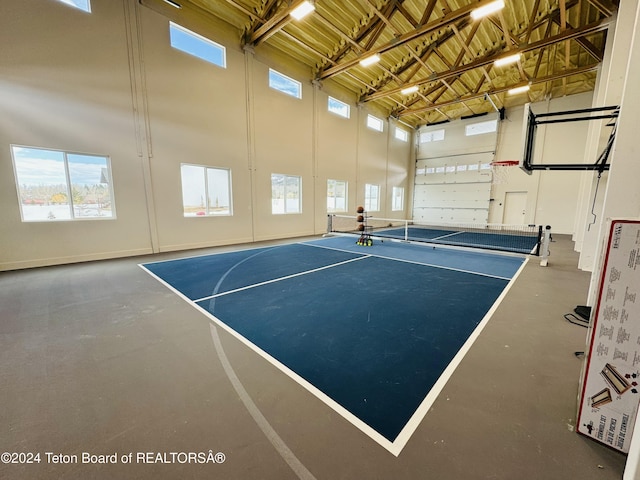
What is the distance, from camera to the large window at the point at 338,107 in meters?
11.9

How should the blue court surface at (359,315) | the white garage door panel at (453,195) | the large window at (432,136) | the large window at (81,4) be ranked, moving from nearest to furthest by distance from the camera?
1. the blue court surface at (359,315)
2. the large window at (81,4)
3. the white garage door panel at (453,195)
4. the large window at (432,136)

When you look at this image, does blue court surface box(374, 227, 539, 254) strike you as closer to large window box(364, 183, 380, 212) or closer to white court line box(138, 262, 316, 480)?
large window box(364, 183, 380, 212)

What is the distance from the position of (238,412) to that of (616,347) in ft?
7.86

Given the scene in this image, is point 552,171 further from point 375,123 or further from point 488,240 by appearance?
point 375,123

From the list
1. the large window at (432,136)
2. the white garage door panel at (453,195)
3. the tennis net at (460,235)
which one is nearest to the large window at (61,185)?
the tennis net at (460,235)

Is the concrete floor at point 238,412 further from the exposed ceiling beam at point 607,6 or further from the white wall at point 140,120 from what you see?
the exposed ceiling beam at point 607,6

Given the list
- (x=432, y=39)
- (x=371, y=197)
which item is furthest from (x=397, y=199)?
(x=432, y=39)

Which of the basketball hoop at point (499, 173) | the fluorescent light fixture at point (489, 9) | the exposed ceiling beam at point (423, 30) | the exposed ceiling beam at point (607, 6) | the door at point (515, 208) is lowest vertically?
the door at point (515, 208)

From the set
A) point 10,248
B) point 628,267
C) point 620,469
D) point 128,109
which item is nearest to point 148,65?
point 128,109

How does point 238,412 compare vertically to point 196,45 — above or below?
below

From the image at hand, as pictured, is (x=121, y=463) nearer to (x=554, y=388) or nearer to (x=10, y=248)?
(x=554, y=388)

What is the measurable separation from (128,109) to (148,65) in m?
1.32

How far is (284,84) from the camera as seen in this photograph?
992cm

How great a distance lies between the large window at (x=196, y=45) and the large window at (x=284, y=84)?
1.88 meters
